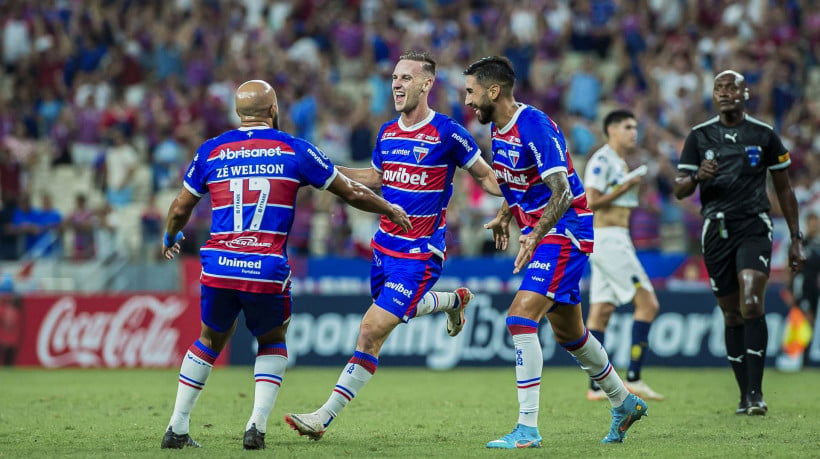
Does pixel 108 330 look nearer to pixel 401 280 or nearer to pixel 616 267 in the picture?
pixel 616 267

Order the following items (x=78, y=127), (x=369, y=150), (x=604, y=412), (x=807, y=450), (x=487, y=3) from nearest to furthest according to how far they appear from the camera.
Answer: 1. (x=807, y=450)
2. (x=604, y=412)
3. (x=369, y=150)
4. (x=78, y=127)
5. (x=487, y=3)

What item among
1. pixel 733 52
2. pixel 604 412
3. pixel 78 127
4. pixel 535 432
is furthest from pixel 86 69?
pixel 535 432

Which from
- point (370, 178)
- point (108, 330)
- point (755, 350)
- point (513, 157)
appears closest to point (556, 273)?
point (513, 157)

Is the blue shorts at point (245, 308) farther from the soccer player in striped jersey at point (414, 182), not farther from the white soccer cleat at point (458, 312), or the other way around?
the white soccer cleat at point (458, 312)

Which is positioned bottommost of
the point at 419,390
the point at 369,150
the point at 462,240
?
the point at 419,390

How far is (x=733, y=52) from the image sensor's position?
23.8 meters

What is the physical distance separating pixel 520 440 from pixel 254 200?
96.8 inches

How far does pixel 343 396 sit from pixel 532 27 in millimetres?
18184

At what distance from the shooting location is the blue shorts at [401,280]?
Result: 8711mm

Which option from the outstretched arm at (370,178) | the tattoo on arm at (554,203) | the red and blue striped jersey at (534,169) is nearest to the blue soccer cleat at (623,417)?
the red and blue striped jersey at (534,169)

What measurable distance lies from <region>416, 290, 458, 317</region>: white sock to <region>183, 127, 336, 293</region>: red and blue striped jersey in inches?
64.1

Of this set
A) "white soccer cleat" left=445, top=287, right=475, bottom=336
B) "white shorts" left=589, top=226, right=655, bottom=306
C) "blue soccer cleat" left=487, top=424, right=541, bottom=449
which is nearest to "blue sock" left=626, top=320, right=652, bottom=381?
"white shorts" left=589, top=226, right=655, bottom=306

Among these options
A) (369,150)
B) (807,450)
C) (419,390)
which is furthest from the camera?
(369,150)

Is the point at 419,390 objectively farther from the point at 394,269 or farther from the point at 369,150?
the point at 369,150
